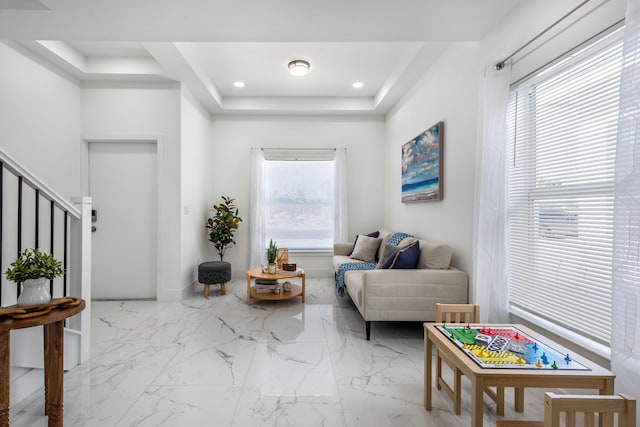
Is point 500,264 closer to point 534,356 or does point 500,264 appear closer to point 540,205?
point 540,205

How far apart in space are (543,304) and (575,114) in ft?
3.78

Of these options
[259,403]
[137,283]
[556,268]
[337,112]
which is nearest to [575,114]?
[556,268]

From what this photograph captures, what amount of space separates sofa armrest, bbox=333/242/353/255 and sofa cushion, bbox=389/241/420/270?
6.68ft

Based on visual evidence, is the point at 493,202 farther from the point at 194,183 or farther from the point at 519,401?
the point at 194,183

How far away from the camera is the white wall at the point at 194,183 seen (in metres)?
4.26

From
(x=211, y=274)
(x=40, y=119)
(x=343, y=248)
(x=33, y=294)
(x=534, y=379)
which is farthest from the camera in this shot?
(x=343, y=248)

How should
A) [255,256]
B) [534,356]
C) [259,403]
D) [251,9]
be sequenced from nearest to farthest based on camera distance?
[534,356] → [259,403] → [251,9] → [255,256]

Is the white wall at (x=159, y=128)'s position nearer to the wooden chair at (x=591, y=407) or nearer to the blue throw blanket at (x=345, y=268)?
the blue throw blanket at (x=345, y=268)

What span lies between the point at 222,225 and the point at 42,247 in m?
2.06

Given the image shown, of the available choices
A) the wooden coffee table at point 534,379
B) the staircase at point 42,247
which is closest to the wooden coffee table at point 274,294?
the staircase at point 42,247

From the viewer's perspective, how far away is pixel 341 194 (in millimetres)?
5457

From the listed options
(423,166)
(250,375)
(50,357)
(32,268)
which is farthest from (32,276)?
(423,166)

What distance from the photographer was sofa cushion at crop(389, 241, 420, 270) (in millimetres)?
3002

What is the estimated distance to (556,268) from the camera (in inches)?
76.7
